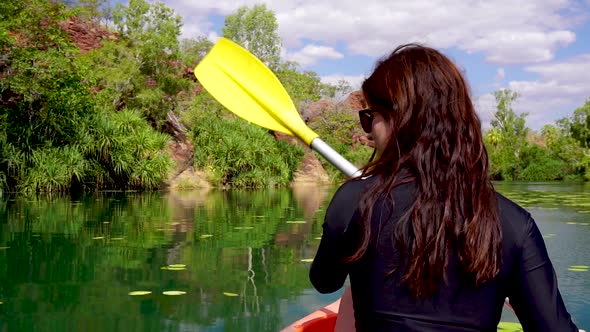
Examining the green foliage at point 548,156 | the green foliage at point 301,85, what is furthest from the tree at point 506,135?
the green foliage at point 301,85

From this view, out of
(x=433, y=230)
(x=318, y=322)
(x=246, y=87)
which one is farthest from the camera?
(x=246, y=87)

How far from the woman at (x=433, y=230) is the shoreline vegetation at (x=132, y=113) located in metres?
10.5

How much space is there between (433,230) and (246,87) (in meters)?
1.70

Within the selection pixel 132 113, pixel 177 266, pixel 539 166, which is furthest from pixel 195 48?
pixel 539 166

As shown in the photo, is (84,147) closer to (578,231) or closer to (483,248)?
(578,231)

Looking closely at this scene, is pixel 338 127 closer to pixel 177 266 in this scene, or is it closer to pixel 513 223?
pixel 177 266

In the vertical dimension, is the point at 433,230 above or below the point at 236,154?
below

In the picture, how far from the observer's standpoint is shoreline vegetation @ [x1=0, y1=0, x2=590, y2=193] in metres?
11.4

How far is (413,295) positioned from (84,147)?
39.1ft

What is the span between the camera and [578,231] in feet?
18.8

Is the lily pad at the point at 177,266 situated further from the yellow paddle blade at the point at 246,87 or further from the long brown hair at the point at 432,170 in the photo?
the long brown hair at the point at 432,170

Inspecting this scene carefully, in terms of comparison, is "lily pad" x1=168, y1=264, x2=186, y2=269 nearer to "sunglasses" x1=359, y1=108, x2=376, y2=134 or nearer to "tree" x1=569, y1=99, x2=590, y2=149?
"sunglasses" x1=359, y1=108, x2=376, y2=134

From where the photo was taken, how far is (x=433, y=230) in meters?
1.12

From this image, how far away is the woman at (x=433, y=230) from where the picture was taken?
1.12 metres
